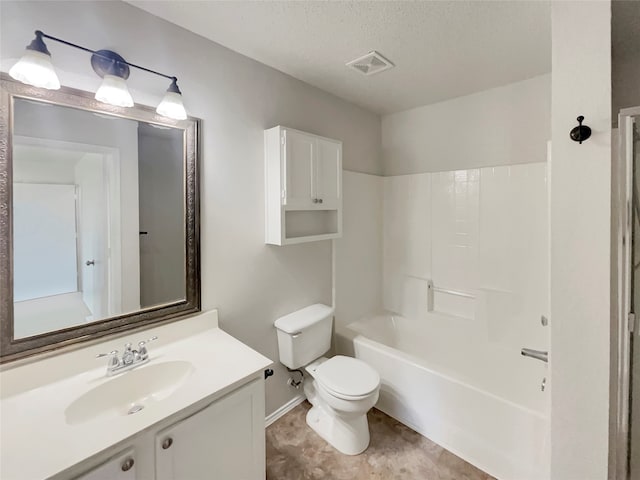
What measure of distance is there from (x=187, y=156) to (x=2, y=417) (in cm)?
123

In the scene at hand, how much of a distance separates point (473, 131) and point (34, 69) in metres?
2.69

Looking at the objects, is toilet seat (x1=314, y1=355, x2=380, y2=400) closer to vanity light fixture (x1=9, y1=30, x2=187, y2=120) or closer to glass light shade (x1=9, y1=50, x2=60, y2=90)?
vanity light fixture (x1=9, y1=30, x2=187, y2=120)

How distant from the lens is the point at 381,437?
1878 millimetres

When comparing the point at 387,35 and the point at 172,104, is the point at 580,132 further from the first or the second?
the point at 172,104

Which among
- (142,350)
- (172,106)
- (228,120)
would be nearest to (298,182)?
(228,120)

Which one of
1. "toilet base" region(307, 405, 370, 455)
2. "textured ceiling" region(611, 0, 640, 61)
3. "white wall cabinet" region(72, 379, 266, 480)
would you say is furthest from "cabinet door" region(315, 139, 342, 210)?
"textured ceiling" region(611, 0, 640, 61)

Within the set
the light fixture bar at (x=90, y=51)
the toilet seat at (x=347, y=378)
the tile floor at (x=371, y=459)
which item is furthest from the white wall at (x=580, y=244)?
the light fixture bar at (x=90, y=51)

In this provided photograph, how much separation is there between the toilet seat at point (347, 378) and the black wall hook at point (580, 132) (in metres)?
1.53

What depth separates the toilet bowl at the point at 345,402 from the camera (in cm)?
168

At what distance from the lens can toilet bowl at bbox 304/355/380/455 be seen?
66.2 inches

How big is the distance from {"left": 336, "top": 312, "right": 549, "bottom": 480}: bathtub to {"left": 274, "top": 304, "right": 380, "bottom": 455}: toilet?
287 mm

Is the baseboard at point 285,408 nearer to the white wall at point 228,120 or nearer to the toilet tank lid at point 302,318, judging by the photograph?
the white wall at point 228,120

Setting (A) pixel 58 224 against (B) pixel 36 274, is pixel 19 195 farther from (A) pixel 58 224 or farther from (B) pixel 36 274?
(B) pixel 36 274

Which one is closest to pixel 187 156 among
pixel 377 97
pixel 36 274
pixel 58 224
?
pixel 58 224
